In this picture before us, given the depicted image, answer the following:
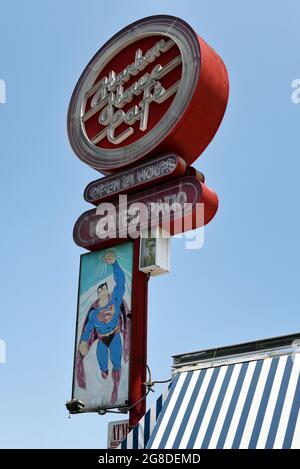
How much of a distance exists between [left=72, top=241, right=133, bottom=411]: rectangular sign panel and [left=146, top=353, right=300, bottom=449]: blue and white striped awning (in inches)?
115

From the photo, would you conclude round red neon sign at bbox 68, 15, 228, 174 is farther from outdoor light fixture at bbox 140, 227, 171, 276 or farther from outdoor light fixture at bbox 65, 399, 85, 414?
outdoor light fixture at bbox 65, 399, 85, 414

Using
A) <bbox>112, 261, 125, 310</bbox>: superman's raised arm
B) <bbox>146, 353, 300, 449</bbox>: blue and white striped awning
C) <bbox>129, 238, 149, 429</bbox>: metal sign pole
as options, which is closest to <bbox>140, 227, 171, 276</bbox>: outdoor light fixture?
<bbox>129, 238, 149, 429</bbox>: metal sign pole

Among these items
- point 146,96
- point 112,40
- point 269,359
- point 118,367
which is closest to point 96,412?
point 118,367

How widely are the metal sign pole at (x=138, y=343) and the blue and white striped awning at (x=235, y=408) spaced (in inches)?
95.8

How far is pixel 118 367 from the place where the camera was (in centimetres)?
1474

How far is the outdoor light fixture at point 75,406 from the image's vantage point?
14953 mm

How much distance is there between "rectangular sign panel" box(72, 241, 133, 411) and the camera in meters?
14.7

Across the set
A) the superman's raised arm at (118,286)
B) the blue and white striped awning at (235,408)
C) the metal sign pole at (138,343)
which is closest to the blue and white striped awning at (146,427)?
the blue and white striped awning at (235,408)

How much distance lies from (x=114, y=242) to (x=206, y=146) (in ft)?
9.07

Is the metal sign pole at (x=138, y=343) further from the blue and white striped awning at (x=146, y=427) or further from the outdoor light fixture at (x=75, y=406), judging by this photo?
the blue and white striped awning at (x=146, y=427)

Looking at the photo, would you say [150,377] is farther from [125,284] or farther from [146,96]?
[146,96]

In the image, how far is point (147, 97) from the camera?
1655 centimetres

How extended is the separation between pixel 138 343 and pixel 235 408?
4.30 m
